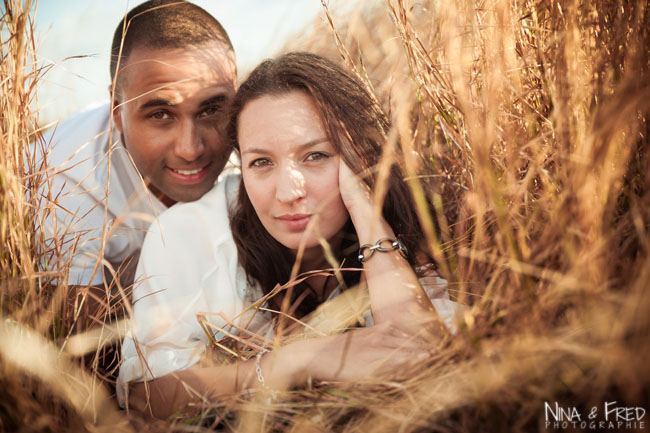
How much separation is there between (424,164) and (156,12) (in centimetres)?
182

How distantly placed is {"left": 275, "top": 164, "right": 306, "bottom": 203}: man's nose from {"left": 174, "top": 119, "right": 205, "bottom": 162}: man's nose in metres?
0.94

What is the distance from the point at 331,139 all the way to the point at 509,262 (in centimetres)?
98

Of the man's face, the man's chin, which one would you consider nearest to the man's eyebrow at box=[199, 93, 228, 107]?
the man's face

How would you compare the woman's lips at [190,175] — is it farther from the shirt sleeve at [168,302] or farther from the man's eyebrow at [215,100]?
the shirt sleeve at [168,302]

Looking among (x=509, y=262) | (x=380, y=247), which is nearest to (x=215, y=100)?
(x=380, y=247)

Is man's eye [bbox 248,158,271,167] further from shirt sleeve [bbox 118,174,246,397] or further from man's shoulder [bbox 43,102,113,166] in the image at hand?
man's shoulder [bbox 43,102,113,166]

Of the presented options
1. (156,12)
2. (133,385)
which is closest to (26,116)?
(133,385)

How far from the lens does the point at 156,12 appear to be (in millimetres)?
2752

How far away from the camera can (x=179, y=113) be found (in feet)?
8.59

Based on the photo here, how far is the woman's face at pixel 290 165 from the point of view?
192 centimetres

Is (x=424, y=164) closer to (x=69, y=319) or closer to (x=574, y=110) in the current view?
(x=574, y=110)

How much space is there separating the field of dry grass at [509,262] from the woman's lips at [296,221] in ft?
1.93

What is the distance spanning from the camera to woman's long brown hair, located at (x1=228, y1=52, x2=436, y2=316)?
1.96 metres

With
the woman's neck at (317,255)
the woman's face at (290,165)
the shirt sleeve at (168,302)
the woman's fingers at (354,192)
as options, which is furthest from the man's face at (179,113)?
the woman's fingers at (354,192)
